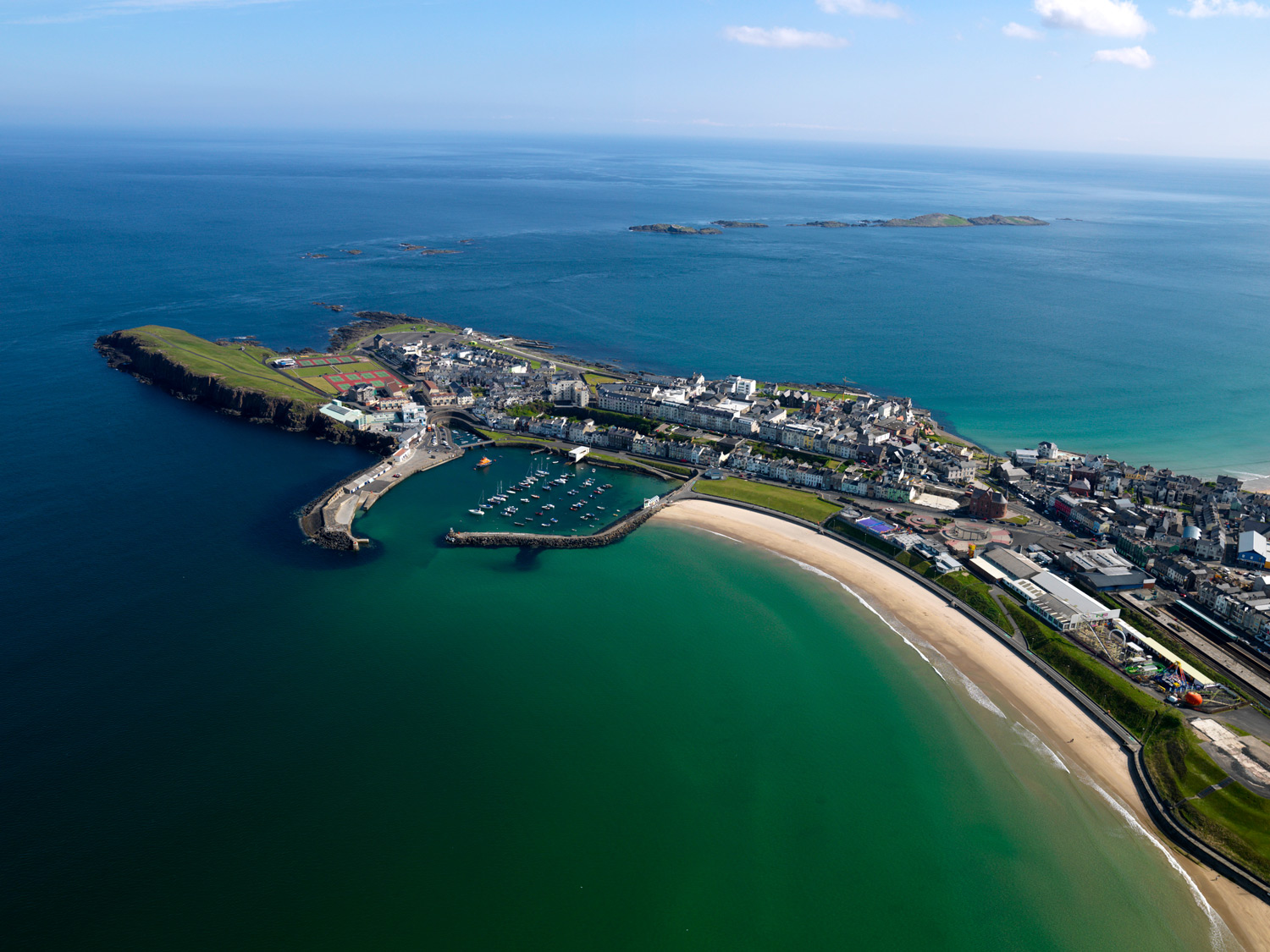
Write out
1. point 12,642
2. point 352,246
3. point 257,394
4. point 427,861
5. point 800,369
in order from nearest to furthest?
point 427,861, point 12,642, point 257,394, point 800,369, point 352,246

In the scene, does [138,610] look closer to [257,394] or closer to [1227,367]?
[257,394]

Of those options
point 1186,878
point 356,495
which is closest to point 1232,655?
point 1186,878

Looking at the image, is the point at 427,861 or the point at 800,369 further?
the point at 800,369

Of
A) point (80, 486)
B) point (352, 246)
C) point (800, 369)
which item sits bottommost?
point (80, 486)

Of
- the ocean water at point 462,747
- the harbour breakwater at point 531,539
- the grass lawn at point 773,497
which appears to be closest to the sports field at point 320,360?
the ocean water at point 462,747

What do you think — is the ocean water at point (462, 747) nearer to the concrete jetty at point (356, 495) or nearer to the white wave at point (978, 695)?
the white wave at point (978, 695)

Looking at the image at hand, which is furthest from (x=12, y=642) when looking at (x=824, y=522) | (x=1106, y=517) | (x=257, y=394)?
(x=1106, y=517)

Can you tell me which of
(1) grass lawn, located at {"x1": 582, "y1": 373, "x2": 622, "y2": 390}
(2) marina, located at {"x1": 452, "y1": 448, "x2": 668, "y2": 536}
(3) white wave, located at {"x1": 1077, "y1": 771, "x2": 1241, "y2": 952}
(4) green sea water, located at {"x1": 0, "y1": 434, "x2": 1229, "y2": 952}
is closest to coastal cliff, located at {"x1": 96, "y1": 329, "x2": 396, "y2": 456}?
(2) marina, located at {"x1": 452, "y1": 448, "x2": 668, "y2": 536}
